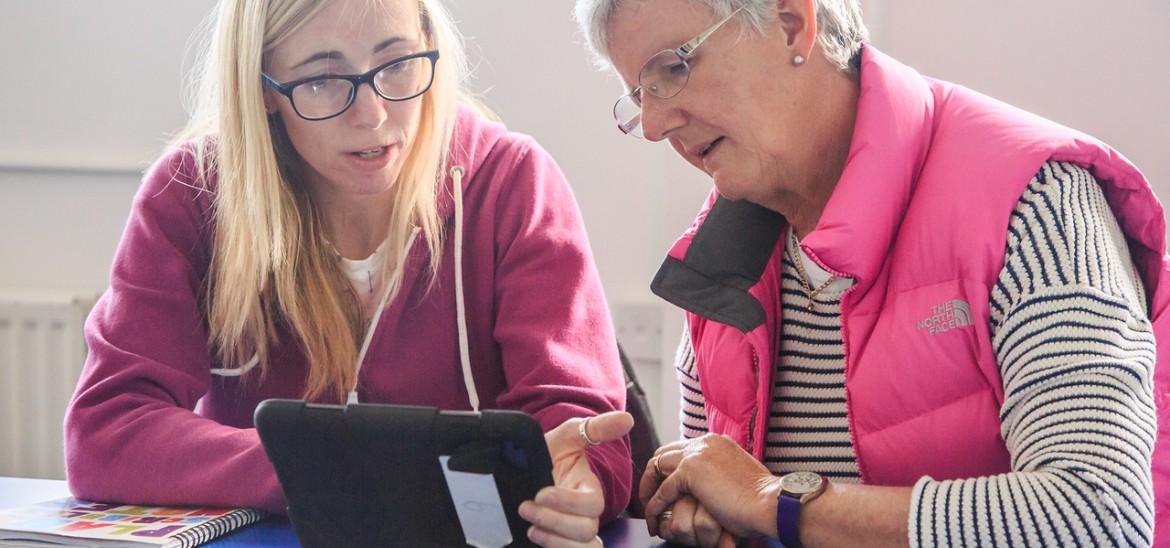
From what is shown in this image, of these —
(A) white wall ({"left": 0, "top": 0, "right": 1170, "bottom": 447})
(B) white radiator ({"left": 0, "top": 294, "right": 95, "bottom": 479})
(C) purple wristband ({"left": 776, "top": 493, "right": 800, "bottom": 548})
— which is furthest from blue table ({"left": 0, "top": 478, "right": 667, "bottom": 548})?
(B) white radiator ({"left": 0, "top": 294, "right": 95, "bottom": 479})

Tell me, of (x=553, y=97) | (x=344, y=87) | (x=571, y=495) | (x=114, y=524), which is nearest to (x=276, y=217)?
(x=344, y=87)

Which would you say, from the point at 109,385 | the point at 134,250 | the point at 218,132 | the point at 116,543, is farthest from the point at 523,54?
the point at 116,543

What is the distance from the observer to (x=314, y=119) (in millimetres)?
1414

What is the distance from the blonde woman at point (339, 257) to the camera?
1.37m

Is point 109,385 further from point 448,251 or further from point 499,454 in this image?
point 499,454

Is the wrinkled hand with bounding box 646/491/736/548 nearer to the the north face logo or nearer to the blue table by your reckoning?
the blue table

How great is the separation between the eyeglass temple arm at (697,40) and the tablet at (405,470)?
0.49 m

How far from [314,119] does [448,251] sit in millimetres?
247

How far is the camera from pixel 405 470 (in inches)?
35.6

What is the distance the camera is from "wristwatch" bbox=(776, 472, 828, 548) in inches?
39.6

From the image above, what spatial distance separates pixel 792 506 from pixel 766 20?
1.67ft

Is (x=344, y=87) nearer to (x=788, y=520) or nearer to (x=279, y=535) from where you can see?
(x=279, y=535)

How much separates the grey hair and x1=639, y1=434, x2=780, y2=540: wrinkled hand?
0.44 meters

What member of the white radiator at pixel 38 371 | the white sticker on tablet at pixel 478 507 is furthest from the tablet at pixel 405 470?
the white radiator at pixel 38 371
